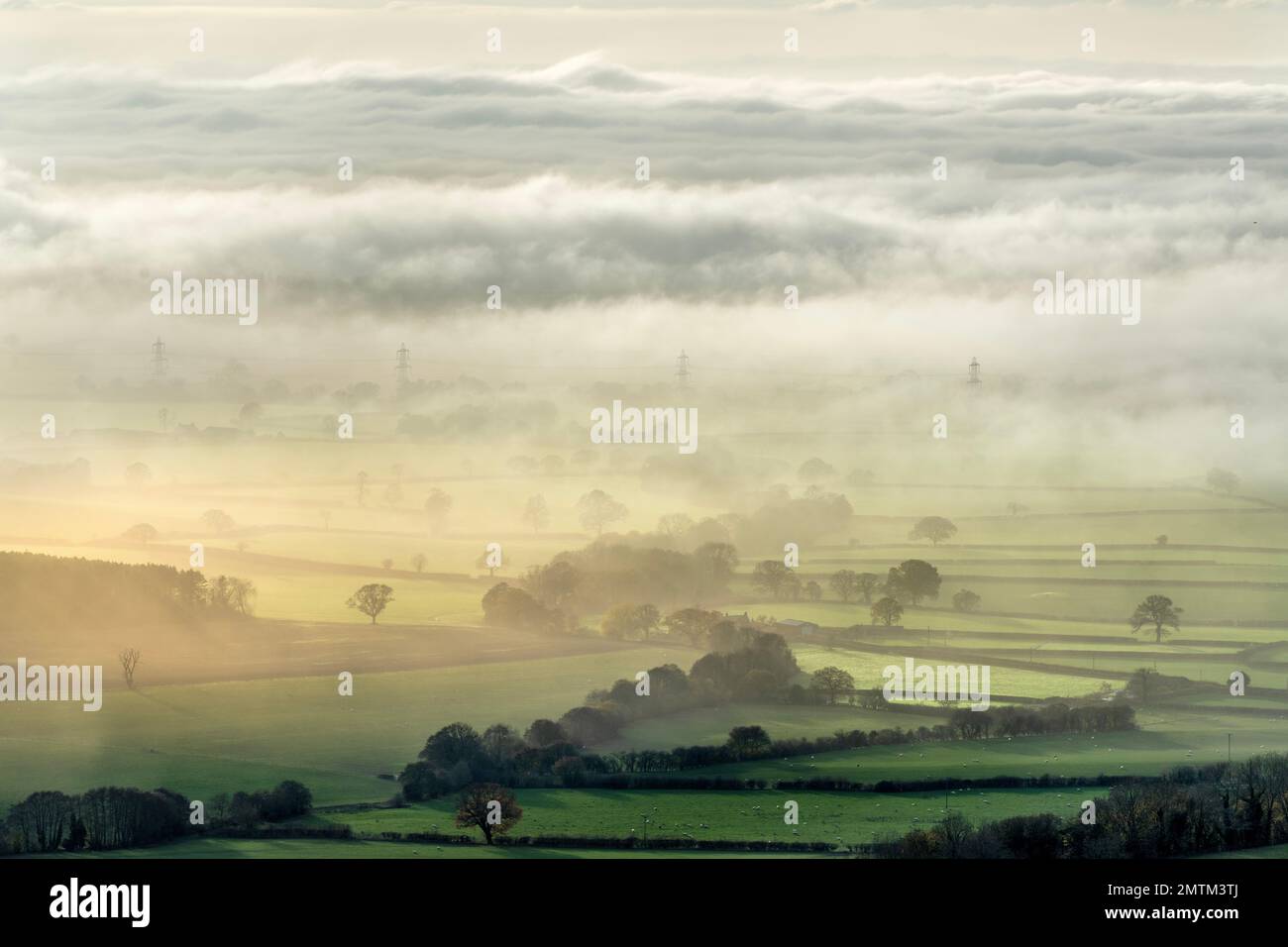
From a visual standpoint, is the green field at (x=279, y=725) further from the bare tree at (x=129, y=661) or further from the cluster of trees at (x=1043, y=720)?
the cluster of trees at (x=1043, y=720)

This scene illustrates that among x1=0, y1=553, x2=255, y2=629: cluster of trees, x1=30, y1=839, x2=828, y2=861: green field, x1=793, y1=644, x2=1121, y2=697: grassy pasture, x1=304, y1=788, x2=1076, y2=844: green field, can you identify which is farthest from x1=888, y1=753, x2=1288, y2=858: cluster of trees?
x1=0, y1=553, x2=255, y2=629: cluster of trees

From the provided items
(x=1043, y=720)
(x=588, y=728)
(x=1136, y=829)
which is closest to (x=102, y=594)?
(x=588, y=728)

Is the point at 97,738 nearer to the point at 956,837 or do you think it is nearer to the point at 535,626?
the point at 535,626

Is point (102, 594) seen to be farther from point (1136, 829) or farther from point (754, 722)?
point (1136, 829)

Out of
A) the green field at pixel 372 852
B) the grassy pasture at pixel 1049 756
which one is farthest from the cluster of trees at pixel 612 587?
the green field at pixel 372 852

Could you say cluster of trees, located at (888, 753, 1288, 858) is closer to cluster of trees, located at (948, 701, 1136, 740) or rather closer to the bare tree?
cluster of trees, located at (948, 701, 1136, 740)

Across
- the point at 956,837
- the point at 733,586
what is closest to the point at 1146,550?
the point at 733,586
